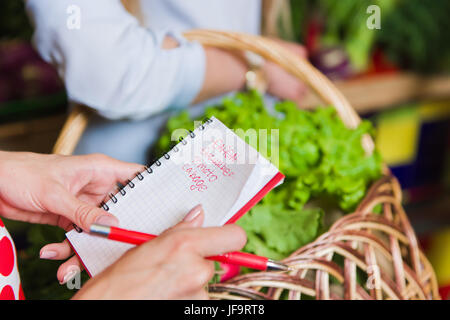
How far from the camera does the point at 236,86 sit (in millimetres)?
1023

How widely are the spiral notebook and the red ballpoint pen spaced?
0.13ft

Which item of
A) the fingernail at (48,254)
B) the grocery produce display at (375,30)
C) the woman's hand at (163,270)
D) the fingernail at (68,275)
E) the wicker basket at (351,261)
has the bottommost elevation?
the wicker basket at (351,261)

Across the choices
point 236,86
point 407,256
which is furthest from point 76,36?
point 407,256

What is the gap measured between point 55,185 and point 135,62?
346 mm

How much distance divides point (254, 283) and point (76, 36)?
512 millimetres

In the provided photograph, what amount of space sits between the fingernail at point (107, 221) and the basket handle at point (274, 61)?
1.09ft

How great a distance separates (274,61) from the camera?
0.86 m

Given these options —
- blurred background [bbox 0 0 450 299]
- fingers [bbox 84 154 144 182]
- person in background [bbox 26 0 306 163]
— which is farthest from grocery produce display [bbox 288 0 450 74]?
fingers [bbox 84 154 144 182]

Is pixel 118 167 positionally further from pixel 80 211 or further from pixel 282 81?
pixel 282 81

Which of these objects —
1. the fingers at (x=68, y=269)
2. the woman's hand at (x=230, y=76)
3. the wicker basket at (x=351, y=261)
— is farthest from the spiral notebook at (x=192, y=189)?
the woman's hand at (x=230, y=76)

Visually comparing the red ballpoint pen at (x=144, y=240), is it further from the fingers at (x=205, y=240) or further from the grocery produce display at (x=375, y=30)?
the grocery produce display at (x=375, y=30)

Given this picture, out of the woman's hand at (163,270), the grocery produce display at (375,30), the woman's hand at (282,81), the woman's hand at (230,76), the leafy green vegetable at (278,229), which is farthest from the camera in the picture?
the grocery produce display at (375,30)

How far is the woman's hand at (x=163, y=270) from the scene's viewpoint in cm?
42
